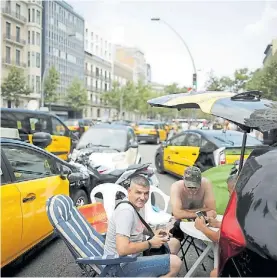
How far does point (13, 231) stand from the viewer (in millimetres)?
A: 3781

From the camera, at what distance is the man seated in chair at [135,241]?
298 cm

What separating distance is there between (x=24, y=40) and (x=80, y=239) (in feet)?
171

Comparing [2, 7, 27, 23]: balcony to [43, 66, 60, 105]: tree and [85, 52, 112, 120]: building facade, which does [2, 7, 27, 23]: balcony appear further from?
[85, 52, 112, 120]: building facade

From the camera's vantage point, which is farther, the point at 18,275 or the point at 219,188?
the point at 219,188

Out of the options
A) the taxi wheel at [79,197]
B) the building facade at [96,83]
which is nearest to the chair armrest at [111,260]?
the taxi wheel at [79,197]

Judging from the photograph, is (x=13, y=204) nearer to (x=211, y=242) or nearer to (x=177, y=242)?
(x=177, y=242)

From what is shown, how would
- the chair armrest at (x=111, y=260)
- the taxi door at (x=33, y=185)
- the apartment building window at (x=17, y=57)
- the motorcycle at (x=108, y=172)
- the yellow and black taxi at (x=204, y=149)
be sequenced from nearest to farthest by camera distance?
1. the chair armrest at (x=111, y=260)
2. the taxi door at (x=33, y=185)
3. the motorcycle at (x=108, y=172)
4. the yellow and black taxi at (x=204, y=149)
5. the apartment building window at (x=17, y=57)

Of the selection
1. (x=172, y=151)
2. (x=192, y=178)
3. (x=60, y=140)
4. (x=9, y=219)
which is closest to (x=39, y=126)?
(x=60, y=140)

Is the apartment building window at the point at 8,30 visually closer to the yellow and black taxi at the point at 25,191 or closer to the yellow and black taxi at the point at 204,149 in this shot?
the yellow and black taxi at the point at 204,149

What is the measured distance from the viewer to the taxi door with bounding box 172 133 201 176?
9461 millimetres

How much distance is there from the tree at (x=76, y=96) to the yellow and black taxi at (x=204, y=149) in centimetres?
4872

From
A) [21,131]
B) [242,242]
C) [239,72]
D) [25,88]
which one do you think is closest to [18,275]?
[242,242]

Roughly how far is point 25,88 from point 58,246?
38.1 metres

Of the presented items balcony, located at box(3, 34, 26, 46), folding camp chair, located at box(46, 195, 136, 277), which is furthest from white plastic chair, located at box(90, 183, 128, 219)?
balcony, located at box(3, 34, 26, 46)
